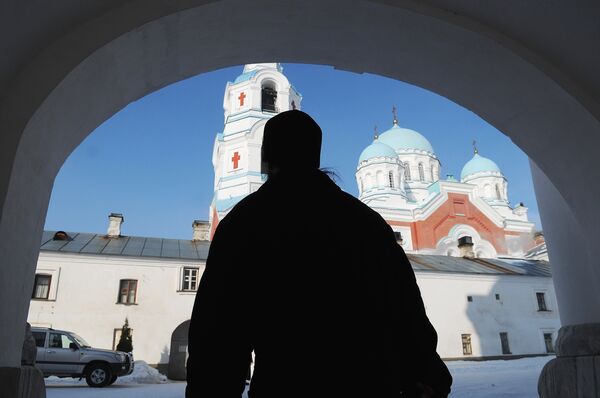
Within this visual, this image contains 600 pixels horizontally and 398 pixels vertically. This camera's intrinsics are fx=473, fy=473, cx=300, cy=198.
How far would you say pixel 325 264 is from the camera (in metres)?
1.27

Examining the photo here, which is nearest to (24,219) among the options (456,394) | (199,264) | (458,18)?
(458,18)

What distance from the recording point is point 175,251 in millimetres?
20266

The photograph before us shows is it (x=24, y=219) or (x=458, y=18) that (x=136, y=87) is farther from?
(x=458, y=18)

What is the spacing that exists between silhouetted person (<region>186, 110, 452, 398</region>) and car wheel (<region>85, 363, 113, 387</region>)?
1233 centimetres

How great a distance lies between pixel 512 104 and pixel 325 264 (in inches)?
102

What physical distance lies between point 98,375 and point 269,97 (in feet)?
74.3

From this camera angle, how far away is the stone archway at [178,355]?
17406 millimetres

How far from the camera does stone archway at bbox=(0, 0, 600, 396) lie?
2391 mm

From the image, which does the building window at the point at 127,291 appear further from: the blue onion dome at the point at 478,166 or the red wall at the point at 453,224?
the blue onion dome at the point at 478,166

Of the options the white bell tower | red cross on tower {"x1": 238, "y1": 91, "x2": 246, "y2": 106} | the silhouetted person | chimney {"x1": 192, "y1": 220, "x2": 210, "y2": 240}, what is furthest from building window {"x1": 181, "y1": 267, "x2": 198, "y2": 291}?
the silhouetted person

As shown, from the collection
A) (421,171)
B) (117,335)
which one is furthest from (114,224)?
(421,171)

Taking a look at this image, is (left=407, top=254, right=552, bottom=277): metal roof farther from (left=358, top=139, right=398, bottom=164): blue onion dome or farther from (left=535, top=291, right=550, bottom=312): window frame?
(left=358, top=139, right=398, bottom=164): blue onion dome

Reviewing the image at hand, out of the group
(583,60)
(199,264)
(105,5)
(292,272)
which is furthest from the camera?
(199,264)

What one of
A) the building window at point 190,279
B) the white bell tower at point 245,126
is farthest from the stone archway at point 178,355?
the white bell tower at point 245,126
